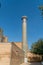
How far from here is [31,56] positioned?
4278cm

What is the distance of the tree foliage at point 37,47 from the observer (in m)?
43.7

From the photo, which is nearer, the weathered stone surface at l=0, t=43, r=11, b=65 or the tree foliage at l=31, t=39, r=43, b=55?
the weathered stone surface at l=0, t=43, r=11, b=65

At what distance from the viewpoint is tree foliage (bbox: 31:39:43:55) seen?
1722 inches

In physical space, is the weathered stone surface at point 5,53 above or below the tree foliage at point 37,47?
below

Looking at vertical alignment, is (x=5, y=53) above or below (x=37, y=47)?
below

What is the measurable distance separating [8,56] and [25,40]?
19.2 m

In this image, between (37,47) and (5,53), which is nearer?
(5,53)

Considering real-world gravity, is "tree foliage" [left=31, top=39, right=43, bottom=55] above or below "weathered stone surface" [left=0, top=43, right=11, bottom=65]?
above

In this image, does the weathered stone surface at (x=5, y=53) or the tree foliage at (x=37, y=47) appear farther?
the tree foliage at (x=37, y=47)

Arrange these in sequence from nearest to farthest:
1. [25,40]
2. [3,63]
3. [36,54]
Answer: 1. [3,63]
2. [25,40]
3. [36,54]

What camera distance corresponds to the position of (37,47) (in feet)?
151

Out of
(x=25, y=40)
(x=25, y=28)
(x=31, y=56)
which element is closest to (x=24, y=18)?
(x=25, y=28)

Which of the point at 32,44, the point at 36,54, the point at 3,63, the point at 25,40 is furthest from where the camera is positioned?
the point at 32,44

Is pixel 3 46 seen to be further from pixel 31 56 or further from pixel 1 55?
pixel 31 56
